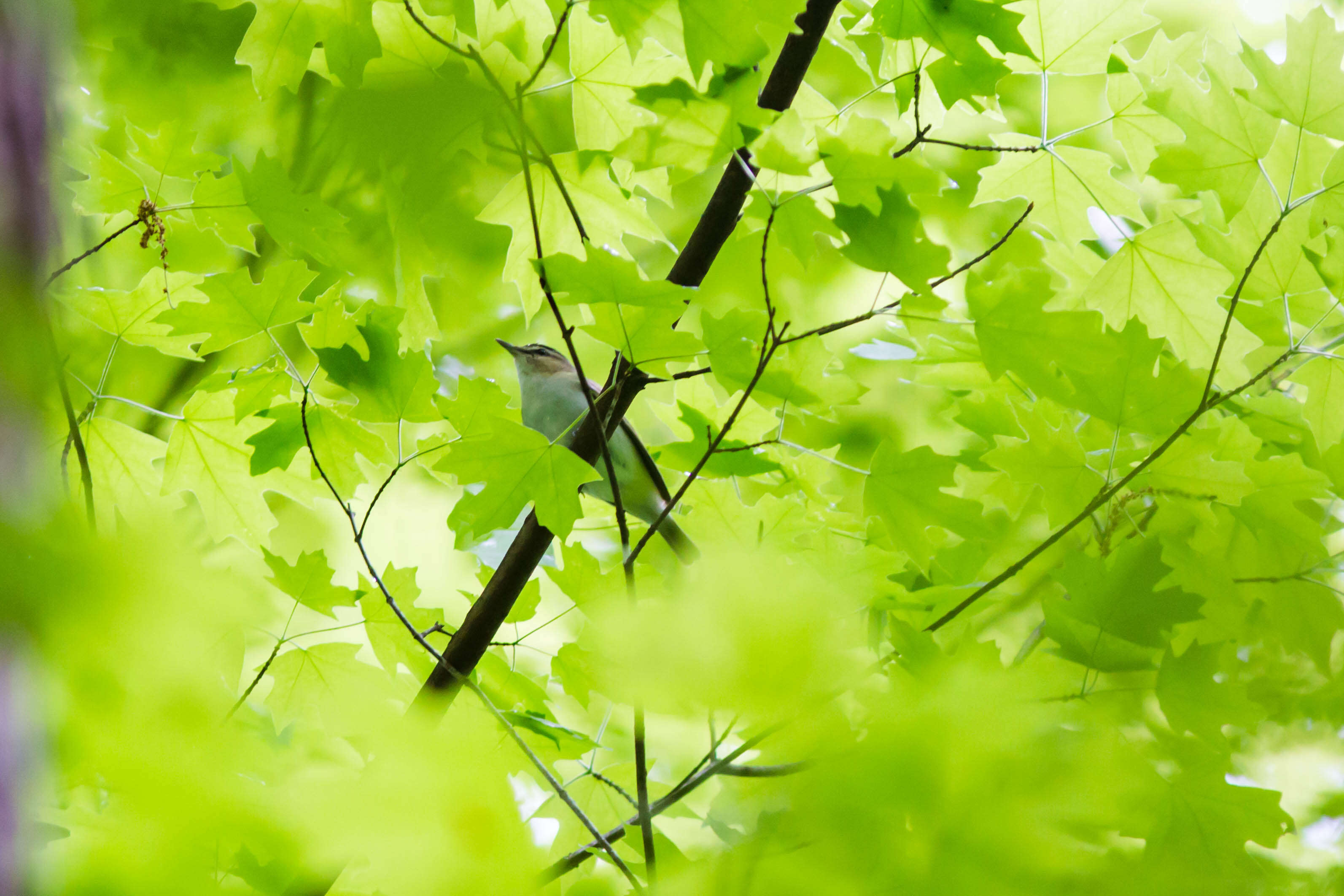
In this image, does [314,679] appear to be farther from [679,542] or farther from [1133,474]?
[1133,474]

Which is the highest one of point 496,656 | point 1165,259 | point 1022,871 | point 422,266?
point 1165,259

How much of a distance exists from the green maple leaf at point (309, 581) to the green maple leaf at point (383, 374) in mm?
305

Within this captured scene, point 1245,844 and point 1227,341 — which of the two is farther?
point 1227,341

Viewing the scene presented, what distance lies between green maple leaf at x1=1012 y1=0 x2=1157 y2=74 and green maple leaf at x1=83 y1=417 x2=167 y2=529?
1.98 metres

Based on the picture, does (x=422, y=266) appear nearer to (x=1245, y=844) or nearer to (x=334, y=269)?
(x=334, y=269)

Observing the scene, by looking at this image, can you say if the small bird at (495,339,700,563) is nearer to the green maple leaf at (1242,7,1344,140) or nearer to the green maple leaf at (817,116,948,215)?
the green maple leaf at (817,116,948,215)

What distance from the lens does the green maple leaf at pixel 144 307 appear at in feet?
5.87

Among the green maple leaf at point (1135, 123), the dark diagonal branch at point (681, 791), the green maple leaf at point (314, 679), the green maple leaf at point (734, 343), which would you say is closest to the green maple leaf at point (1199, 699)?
the dark diagonal branch at point (681, 791)

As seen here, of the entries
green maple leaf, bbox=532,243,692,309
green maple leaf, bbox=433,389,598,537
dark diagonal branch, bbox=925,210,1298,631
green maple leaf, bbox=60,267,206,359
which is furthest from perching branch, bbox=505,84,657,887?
green maple leaf, bbox=60,267,206,359

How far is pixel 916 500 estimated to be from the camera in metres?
1.52

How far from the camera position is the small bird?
10.8 feet

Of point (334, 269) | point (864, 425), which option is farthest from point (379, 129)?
point (864, 425)

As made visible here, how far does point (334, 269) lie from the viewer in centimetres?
190

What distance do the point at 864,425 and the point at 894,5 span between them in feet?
4.25
